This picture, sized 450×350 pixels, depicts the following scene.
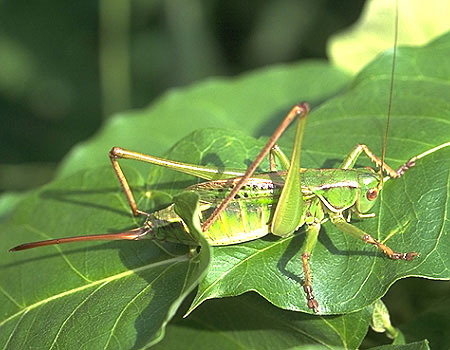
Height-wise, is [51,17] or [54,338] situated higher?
[51,17]

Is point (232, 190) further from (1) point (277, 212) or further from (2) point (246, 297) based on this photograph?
(2) point (246, 297)

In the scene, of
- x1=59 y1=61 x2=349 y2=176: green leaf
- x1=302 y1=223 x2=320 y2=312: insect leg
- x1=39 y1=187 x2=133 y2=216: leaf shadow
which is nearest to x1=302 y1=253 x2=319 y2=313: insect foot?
x1=302 y1=223 x2=320 y2=312: insect leg

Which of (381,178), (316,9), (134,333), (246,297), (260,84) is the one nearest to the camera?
(134,333)

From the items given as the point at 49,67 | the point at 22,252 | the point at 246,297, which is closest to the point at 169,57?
the point at 49,67

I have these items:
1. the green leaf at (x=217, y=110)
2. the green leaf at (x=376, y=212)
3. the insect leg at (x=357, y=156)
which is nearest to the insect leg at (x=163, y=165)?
the green leaf at (x=376, y=212)

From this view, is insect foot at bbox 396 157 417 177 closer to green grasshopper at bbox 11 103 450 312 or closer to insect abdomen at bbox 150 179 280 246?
green grasshopper at bbox 11 103 450 312

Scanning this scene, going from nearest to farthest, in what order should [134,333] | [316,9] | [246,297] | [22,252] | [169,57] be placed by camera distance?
[134,333], [246,297], [22,252], [316,9], [169,57]

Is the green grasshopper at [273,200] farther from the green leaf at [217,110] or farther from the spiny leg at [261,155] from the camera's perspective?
the green leaf at [217,110]
